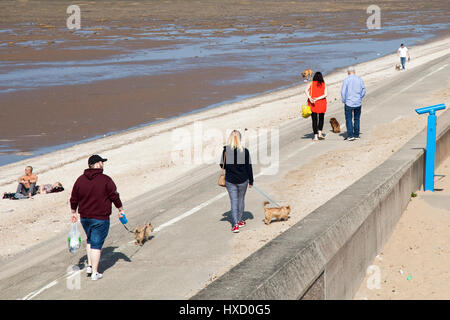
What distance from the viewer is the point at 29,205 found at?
606 inches

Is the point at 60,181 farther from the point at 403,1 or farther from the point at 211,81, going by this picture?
the point at 403,1

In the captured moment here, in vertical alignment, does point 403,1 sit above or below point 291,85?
above

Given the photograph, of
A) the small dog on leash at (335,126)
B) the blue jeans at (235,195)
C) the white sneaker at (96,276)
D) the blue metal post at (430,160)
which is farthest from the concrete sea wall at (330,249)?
the small dog on leash at (335,126)

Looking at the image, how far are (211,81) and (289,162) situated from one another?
23.8m

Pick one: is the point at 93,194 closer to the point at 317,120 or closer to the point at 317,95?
the point at 317,95

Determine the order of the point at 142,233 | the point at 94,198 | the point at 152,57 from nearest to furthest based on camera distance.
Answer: the point at 94,198
the point at 142,233
the point at 152,57

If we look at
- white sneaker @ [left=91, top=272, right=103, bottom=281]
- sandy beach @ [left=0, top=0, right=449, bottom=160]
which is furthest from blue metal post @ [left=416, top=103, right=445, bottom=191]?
sandy beach @ [left=0, top=0, right=449, bottom=160]

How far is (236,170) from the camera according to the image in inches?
381

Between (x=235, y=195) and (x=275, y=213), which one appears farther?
(x=275, y=213)

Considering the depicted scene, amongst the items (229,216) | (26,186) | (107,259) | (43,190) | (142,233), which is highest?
(142,233)

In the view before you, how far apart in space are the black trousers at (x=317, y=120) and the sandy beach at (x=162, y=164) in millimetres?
1181

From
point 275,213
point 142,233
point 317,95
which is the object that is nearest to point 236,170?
point 275,213

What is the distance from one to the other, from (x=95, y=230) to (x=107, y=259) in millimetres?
1119
